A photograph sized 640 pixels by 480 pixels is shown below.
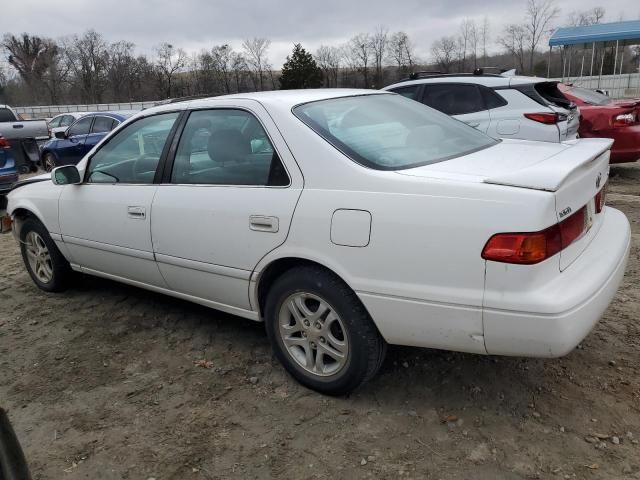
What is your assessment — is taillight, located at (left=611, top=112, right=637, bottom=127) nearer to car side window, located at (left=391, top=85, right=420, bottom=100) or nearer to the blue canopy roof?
car side window, located at (left=391, top=85, right=420, bottom=100)

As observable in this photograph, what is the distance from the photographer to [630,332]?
11.3ft

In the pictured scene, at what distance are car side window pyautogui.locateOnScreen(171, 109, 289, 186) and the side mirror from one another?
3.43ft

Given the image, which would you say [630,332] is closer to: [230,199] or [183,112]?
[230,199]

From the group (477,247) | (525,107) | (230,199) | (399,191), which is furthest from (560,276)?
(525,107)

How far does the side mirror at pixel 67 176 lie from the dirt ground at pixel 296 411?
1.12m

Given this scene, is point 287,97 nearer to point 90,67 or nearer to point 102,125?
point 102,125

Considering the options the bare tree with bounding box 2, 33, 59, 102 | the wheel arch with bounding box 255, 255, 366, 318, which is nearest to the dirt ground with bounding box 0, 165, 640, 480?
the wheel arch with bounding box 255, 255, 366, 318

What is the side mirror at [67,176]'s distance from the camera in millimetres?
4012

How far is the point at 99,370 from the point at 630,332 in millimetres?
3335

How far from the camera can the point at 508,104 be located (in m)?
6.99

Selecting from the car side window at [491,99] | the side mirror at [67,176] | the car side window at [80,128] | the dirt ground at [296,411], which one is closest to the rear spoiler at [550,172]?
the dirt ground at [296,411]

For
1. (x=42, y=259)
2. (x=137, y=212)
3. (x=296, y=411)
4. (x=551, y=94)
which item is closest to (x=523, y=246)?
(x=296, y=411)

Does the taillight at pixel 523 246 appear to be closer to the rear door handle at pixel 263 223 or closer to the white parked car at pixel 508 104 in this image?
the rear door handle at pixel 263 223

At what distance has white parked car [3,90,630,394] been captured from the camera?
88.6 inches
